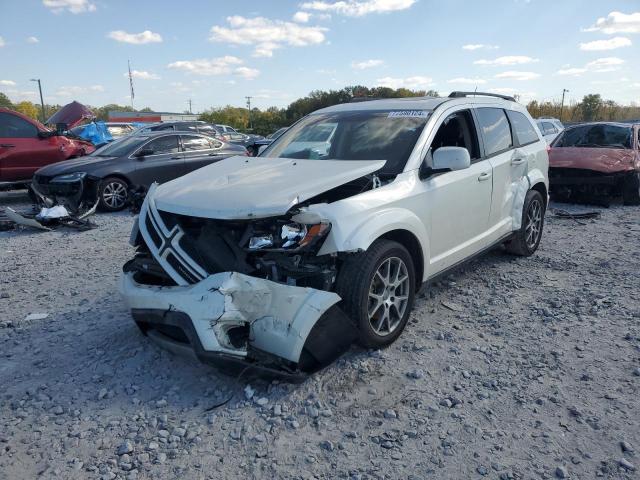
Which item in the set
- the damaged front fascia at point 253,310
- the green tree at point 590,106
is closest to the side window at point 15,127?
the damaged front fascia at point 253,310

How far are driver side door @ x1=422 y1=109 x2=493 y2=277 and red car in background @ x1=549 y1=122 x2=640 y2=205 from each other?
5576mm

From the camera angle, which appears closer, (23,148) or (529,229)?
(529,229)

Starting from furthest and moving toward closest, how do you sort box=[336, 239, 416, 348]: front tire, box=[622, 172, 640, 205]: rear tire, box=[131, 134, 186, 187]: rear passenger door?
box=[131, 134, 186, 187]: rear passenger door < box=[622, 172, 640, 205]: rear tire < box=[336, 239, 416, 348]: front tire

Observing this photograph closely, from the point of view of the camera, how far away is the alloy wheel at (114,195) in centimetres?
915

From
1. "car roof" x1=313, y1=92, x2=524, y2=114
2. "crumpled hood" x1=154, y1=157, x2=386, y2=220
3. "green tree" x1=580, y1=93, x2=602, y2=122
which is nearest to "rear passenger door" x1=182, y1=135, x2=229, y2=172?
"car roof" x1=313, y1=92, x2=524, y2=114

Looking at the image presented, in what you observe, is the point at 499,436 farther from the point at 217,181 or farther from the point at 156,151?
the point at 156,151

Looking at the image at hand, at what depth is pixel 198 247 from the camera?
3.27 meters

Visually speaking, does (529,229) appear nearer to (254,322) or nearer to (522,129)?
(522,129)

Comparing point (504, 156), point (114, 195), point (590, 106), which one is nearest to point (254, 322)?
point (504, 156)

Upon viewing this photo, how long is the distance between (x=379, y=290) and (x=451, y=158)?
1.18 m

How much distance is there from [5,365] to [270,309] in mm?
2062

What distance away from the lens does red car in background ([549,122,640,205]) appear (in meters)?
9.16

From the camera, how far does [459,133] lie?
4629 mm

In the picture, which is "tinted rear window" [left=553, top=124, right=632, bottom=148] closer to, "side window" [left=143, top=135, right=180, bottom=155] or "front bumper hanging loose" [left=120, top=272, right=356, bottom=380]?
"side window" [left=143, top=135, right=180, bottom=155]
